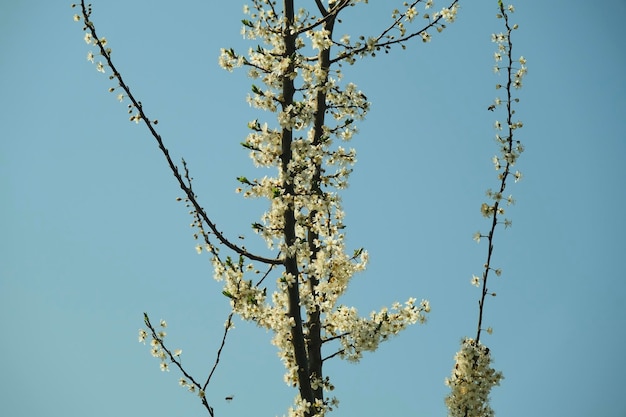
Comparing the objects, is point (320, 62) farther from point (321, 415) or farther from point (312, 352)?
point (321, 415)

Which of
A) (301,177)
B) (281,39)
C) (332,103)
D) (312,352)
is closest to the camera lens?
(301,177)

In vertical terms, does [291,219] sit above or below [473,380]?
above

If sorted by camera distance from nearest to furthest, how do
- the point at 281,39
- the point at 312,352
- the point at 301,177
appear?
1. the point at 301,177
2. the point at 281,39
3. the point at 312,352

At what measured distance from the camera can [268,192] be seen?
20.3 feet

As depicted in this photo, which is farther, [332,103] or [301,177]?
[332,103]

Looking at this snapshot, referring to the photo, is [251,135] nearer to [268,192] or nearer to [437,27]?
[268,192]

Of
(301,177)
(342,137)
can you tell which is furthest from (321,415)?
(342,137)

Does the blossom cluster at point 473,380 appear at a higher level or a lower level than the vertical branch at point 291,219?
lower

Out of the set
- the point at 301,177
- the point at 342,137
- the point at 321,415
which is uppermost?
the point at 342,137

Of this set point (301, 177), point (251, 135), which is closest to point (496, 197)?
point (301, 177)

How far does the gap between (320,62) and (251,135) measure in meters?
1.73

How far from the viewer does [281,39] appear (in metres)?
6.38

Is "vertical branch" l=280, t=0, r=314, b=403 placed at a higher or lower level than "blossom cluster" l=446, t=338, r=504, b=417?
higher

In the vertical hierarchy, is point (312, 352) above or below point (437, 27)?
below
